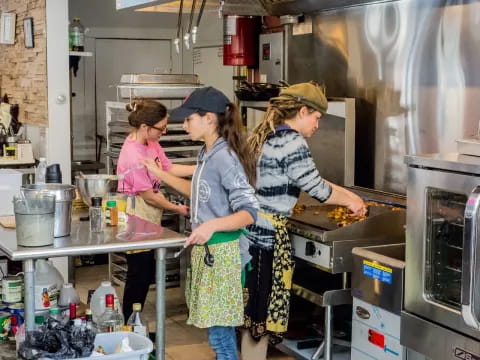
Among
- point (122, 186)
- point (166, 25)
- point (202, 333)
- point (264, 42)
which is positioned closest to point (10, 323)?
point (122, 186)

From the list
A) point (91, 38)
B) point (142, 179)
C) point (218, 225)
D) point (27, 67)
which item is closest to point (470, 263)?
point (218, 225)

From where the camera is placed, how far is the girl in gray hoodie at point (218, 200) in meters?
3.61

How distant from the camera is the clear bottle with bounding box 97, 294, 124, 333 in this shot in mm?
3592

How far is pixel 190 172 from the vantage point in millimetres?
4656

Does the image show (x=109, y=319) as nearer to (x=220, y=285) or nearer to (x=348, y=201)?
(x=220, y=285)

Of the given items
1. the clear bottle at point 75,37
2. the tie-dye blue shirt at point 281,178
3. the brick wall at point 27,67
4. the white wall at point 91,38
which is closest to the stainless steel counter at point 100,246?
the tie-dye blue shirt at point 281,178

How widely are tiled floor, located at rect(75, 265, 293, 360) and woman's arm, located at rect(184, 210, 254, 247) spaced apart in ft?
3.25

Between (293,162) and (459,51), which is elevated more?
(459,51)

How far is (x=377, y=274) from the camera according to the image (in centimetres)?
377

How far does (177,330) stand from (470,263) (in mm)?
2912

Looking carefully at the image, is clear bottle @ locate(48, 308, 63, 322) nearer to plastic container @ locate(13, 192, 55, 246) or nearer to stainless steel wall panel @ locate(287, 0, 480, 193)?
plastic container @ locate(13, 192, 55, 246)

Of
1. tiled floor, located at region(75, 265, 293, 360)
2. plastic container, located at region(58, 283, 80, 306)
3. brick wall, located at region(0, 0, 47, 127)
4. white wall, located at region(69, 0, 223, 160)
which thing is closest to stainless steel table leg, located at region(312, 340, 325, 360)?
tiled floor, located at region(75, 265, 293, 360)

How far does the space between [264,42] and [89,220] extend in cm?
263

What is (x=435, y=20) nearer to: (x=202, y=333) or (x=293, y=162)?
(x=293, y=162)
